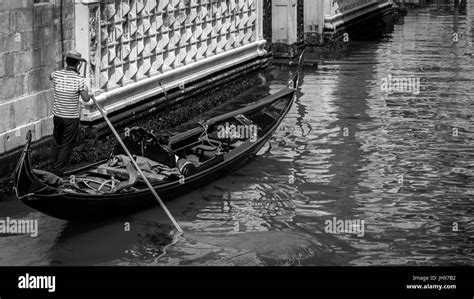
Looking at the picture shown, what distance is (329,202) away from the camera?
13219 millimetres

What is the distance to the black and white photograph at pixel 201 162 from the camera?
1093cm

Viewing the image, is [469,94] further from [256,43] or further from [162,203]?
[162,203]

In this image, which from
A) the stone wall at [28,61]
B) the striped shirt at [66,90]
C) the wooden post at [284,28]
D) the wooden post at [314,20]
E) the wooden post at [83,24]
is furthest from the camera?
the wooden post at [314,20]

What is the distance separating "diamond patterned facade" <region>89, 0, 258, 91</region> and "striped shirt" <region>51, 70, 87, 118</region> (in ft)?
5.87

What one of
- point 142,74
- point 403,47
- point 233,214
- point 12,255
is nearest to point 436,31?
point 403,47

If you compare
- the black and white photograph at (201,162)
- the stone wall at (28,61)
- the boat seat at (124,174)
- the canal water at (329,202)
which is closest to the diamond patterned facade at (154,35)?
the black and white photograph at (201,162)

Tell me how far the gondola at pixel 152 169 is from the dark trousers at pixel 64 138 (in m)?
0.43

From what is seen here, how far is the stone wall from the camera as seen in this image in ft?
41.5

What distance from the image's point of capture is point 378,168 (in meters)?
14.9

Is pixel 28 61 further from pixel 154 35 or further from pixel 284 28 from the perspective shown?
pixel 284 28

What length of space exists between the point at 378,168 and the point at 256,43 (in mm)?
7547

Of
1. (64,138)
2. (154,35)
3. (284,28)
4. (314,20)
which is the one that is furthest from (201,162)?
(314,20)

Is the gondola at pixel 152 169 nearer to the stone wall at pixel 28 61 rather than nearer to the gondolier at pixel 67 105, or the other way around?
the gondolier at pixel 67 105

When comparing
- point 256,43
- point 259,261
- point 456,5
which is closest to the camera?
point 259,261
